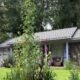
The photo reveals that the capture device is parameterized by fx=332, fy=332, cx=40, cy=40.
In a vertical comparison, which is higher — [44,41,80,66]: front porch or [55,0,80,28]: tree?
[55,0,80,28]: tree

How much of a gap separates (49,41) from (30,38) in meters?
23.5

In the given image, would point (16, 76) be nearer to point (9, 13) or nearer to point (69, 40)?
point (69, 40)

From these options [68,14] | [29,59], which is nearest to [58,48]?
[68,14]

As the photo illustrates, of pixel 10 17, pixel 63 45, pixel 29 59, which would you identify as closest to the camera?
pixel 29 59

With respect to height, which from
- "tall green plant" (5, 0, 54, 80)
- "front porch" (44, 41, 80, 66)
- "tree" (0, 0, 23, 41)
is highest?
"tree" (0, 0, 23, 41)

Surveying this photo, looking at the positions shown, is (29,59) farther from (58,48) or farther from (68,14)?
(68,14)

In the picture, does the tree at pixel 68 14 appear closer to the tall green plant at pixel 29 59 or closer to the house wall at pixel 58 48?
the house wall at pixel 58 48

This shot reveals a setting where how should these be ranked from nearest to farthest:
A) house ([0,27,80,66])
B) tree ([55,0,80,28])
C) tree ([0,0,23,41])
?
house ([0,27,80,66])
tree ([55,0,80,28])
tree ([0,0,23,41])

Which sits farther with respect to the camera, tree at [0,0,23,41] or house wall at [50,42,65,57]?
tree at [0,0,23,41]

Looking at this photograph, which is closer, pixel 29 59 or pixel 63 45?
pixel 29 59

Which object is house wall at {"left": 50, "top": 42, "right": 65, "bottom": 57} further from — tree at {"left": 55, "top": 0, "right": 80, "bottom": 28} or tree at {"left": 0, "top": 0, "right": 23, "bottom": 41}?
tree at {"left": 0, "top": 0, "right": 23, "bottom": 41}

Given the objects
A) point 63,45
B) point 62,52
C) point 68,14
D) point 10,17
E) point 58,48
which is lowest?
point 62,52

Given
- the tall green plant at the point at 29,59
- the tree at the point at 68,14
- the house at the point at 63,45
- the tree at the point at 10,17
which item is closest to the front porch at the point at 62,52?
the house at the point at 63,45

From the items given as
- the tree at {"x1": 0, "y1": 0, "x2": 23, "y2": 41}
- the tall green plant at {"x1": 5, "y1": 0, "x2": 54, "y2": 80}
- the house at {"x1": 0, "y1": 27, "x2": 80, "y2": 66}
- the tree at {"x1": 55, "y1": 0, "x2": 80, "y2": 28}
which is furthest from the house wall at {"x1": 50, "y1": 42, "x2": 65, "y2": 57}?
the tall green plant at {"x1": 5, "y1": 0, "x2": 54, "y2": 80}
